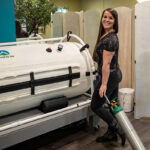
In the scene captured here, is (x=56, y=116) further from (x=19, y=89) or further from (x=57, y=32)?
(x=57, y=32)

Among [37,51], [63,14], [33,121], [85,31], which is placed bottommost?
[33,121]

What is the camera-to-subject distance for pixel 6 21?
324 centimetres

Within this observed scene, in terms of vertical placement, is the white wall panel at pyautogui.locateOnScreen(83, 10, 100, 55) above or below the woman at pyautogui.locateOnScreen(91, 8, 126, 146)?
above

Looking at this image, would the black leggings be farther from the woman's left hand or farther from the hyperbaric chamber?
the hyperbaric chamber

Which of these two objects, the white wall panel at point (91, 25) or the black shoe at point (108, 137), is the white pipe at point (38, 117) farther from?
the white wall panel at point (91, 25)

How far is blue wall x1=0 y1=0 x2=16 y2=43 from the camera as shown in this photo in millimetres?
3186

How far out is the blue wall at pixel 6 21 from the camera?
319cm

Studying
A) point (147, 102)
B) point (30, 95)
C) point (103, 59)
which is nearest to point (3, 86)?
point (30, 95)

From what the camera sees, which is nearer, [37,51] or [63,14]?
[37,51]

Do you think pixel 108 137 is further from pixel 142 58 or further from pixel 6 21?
pixel 6 21

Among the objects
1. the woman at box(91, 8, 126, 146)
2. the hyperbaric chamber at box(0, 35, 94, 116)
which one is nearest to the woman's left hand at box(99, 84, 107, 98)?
the woman at box(91, 8, 126, 146)

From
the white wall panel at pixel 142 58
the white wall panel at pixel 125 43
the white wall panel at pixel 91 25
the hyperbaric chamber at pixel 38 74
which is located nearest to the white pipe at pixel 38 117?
the hyperbaric chamber at pixel 38 74

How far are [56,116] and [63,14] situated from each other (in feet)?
8.19

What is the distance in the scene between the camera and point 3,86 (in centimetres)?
217
